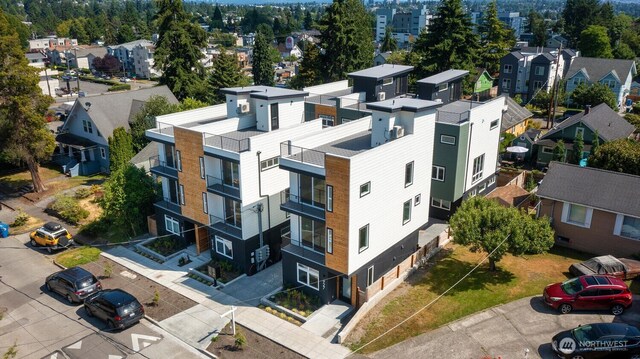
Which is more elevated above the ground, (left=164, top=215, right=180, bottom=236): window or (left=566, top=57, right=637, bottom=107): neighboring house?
(left=566, top=57, right=637, bottom=107): neighboring house

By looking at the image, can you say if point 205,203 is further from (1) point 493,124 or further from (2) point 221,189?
(1) point 493,124

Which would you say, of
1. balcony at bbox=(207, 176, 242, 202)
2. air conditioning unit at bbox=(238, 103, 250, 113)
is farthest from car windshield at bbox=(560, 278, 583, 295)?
air conditioning unit at bbox=(238, 103, 250, 113)

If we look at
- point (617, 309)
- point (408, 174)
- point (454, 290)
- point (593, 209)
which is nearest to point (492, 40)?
point (593, 209)

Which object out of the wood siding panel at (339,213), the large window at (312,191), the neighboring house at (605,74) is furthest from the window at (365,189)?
the neighboring house at (605,74)

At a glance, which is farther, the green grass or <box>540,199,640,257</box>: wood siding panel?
the green grass

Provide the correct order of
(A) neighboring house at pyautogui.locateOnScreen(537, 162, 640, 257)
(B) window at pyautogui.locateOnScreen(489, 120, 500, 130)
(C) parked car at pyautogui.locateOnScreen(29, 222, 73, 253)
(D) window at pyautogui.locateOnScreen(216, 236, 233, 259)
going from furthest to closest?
1. (B) window at pyautogui.locateOnScreen(489, 120, 500, 130)
2. (C) parked car at pyautogui.locateOnScreen(29, 222, 73, 253)
3. (D) window at pyautogui.locateOnScreen(216, 236, 233, 259)
4. (A) neighboring house at pyautogui.locateOnScreen(537, 162, 640, 257)

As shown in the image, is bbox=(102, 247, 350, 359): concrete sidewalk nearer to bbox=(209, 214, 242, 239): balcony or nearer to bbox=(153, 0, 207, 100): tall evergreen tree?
bbox=(209, 214, 242, 239): balcony

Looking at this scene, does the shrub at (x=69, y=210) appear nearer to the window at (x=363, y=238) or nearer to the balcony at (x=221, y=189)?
the balcony at (x=221, y=189)
